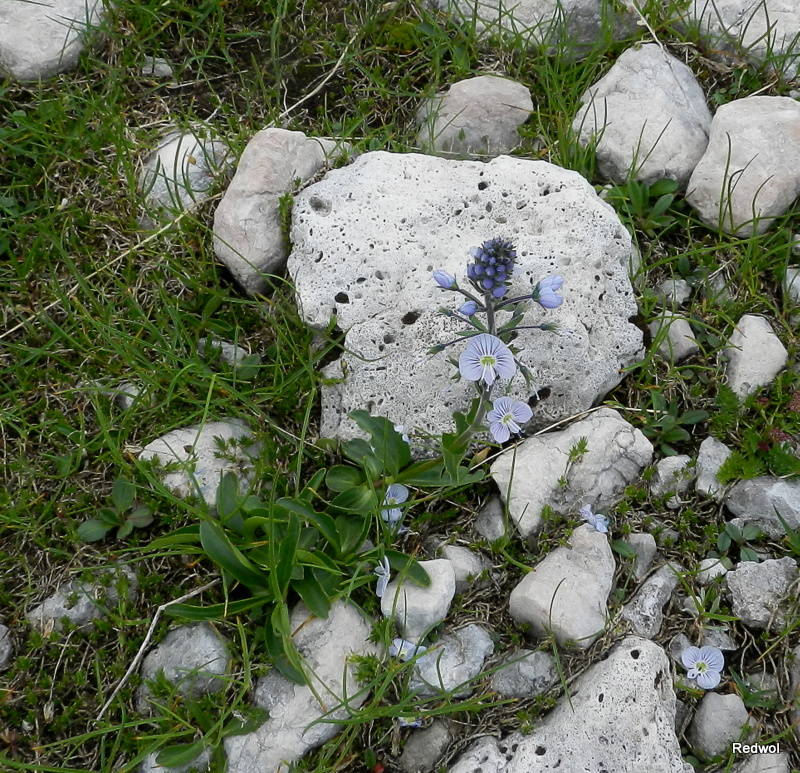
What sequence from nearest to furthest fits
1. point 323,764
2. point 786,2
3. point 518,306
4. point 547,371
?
1. point 323,764
2. point 518,306
3. point 547,371
4. point 786,2

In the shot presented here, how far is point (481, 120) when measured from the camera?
4.16m

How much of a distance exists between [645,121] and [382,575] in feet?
8.72

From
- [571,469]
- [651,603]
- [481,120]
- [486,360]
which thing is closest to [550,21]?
[481,120]

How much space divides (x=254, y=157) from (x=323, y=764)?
275cm

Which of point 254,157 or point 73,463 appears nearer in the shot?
point 73,463

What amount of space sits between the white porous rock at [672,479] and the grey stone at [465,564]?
833 mm

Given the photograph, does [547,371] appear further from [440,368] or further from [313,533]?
[313,533]

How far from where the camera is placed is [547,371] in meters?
3.51

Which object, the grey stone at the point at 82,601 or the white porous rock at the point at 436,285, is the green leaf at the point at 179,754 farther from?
the white porous rock at the point at 436,285

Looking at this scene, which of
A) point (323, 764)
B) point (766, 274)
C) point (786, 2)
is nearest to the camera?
point (323, 764)

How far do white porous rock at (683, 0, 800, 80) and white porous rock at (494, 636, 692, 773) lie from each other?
10.8 feet

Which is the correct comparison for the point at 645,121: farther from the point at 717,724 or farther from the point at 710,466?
the point at 717,724

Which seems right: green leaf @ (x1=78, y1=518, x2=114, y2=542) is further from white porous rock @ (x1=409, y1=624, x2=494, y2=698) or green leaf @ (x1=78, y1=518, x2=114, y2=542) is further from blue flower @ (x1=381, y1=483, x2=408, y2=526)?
white porous rock @ (x1=409, y1=624, x2=494, y2=698)

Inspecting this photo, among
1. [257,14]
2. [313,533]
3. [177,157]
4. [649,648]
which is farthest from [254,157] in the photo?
[649,648]
